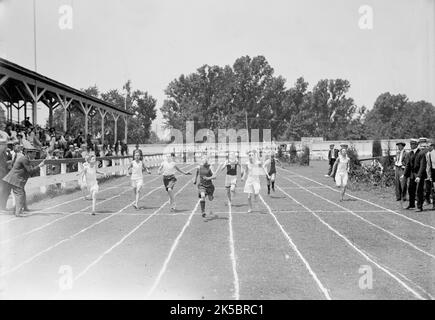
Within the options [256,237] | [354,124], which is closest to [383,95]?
[354,124]

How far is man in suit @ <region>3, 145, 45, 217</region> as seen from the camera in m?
11.8

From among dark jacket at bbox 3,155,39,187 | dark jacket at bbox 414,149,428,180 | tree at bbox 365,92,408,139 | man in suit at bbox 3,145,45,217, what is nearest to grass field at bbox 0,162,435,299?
man in suit at bbox 3,145,45,217

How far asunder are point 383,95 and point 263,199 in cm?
8754

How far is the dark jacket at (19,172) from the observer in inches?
465

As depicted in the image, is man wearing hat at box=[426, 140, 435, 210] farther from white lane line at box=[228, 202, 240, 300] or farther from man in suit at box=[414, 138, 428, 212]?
white lane line at box=[228, 202, 240, 300]

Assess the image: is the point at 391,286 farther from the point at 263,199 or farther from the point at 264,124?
the point at 264,124

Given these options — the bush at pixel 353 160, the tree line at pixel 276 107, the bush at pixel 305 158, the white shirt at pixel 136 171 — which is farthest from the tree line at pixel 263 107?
the white shirt at pixel 136 171

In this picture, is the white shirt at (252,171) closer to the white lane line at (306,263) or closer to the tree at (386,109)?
the white lane line at (306,263)

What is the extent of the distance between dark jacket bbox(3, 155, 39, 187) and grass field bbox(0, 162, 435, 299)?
0.92 meters

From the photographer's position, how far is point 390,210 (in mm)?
13125

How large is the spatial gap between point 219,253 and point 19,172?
6.82 m
